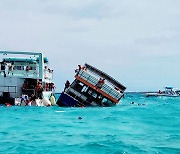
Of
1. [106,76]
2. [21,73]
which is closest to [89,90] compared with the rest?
[106,76]

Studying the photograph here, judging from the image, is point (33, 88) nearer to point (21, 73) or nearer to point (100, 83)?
point (21, 73)

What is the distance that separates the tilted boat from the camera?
40.8 meters

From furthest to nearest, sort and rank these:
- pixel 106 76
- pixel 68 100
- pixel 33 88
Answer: pixel 33 88 → pixel 106 76 → pixel 68 100

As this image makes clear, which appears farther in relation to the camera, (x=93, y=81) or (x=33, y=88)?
(x=33, y=88)

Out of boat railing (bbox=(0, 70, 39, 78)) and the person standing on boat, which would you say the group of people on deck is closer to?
boat railing (bbox=(0, 70, 39, 78))

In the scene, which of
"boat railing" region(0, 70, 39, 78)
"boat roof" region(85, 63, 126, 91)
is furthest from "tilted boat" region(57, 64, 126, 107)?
"boat railing" region(0, 70, 39, 78)

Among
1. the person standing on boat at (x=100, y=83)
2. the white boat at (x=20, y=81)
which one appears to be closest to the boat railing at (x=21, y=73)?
the white boat at (x=20, y=81)

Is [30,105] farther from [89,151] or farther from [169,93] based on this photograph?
[169,93]

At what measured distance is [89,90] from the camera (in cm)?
4331

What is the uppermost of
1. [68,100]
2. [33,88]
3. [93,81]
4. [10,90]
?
[93,81]

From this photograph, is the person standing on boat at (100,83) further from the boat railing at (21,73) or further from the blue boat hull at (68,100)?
the boat railing at (21,73)

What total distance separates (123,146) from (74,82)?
27.5m

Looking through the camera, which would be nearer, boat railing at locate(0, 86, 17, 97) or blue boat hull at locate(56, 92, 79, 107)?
blue boat hull at locate(56, 92, 79, 107)

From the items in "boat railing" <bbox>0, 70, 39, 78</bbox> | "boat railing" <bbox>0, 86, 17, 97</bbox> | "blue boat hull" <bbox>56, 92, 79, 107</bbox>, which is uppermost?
"boat railing" <bbox>0, 70, 39, 78</bbox>
